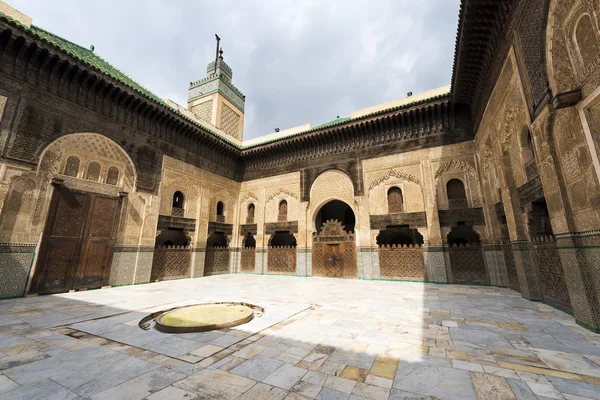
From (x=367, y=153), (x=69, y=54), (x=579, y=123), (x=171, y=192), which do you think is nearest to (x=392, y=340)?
(x=579, y=123)

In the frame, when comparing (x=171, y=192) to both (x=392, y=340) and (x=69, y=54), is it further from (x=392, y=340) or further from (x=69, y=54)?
(x=392, y=340)

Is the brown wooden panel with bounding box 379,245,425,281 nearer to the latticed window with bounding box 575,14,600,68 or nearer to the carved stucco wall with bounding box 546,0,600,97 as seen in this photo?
the carved stucco wall with bounding box 546,0,600,97

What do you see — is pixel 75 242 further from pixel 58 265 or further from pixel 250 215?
pixel 250 215

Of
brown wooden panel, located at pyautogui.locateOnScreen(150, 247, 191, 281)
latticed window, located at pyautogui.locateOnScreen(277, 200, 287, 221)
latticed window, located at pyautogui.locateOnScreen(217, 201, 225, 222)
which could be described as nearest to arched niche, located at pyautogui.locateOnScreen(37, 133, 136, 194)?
brown wooden panel, located at pyautogui.locateOnScreen(150, 247, 191, 281)

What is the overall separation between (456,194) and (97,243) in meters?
11.5

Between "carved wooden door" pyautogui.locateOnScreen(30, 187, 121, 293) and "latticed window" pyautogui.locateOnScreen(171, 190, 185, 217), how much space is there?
2124mm

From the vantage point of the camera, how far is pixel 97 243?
7.60 meters

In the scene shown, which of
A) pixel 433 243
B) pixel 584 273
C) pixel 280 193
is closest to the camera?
pixel 584 273

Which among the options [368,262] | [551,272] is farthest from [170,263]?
[551,272]

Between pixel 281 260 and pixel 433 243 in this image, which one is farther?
pixel 281 260

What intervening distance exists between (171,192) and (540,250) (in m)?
10.9

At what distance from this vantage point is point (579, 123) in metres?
3.34

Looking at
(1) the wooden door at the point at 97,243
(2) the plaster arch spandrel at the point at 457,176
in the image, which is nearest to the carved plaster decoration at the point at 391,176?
(2) the plaster arch spandrel at the point at 457,176

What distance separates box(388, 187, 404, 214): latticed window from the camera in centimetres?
952
